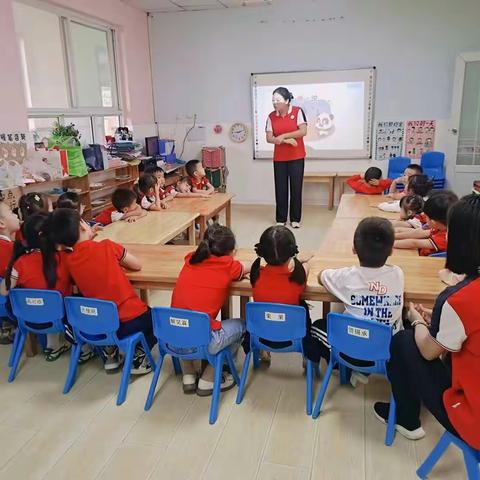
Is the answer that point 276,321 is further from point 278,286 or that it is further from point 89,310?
point 89,310

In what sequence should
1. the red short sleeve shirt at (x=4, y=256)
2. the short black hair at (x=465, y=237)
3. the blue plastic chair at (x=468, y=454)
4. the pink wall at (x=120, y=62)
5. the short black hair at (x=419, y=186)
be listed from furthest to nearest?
the pink wall at (x=120, y=62) → the short black hair at (x=419, y=186) → the red short sleeve shirt at (x=4, y=256) → the blue plastic chair at (x=468, y=454) → the short black hair at (x=465, y=237)

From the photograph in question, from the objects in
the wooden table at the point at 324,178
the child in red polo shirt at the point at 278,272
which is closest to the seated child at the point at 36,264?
the child in red polo shirt at the point at 278,272

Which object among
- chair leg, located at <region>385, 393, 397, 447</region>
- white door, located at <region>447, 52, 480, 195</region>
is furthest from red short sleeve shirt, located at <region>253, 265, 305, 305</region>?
white door, located at <region>447, 52, 480, 195</region>

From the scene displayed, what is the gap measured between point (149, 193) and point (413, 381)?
3296 millimetres

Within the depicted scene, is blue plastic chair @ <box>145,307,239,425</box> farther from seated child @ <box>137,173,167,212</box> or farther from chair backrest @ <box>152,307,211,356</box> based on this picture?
seated child @ <box>137,173,167,212</box>

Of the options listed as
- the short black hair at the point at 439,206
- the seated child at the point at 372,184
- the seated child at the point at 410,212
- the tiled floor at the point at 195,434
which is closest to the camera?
the tiled floor at the point at 195,434

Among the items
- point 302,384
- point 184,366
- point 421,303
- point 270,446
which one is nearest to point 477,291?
point 421,303

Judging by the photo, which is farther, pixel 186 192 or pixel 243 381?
pixel 186 192

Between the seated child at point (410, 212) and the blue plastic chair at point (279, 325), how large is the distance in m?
1.44

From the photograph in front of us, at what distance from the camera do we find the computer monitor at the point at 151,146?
256 inches

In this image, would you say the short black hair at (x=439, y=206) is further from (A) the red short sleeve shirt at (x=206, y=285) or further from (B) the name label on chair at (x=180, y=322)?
(B) the name label on chair at (x=180, y=322)

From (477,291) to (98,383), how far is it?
1898 mm

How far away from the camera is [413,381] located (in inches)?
67.5

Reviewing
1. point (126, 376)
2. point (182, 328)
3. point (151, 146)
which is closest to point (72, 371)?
point (126, 376)
